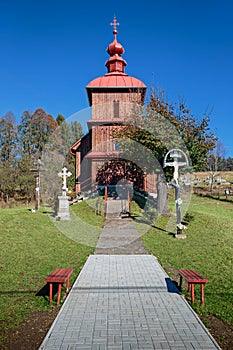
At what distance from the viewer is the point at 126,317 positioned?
179 inches

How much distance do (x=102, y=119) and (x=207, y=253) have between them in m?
17.3

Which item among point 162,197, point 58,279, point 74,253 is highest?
point 162,197

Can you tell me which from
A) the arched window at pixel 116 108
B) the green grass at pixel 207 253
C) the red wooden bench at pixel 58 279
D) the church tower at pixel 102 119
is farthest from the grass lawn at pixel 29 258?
the arched window at pixel 116 108

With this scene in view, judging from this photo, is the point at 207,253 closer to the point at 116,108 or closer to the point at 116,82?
the point at 116,108

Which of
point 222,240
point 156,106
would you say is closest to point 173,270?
point 222,240

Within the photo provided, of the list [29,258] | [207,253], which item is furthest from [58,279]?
[207,253]

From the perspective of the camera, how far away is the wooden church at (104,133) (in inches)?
854

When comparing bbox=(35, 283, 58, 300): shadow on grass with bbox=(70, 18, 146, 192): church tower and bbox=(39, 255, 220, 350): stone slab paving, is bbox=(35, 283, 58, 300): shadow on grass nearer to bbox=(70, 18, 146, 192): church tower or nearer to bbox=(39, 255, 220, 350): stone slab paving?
bbox=(39, 255, 220, 350): stone slab paving

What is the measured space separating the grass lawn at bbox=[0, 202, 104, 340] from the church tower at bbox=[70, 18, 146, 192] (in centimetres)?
921

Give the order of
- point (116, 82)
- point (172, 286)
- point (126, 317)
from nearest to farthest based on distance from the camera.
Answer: point (126, 317) < point (172, 286) < point (116, 82)

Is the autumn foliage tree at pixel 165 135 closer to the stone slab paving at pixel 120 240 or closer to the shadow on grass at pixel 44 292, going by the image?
the stone slab paving at pixel 120 240

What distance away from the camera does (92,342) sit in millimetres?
3777

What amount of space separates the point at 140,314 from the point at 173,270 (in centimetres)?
286

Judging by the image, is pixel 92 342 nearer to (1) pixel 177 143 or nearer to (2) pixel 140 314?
(2) pixel 140 314
